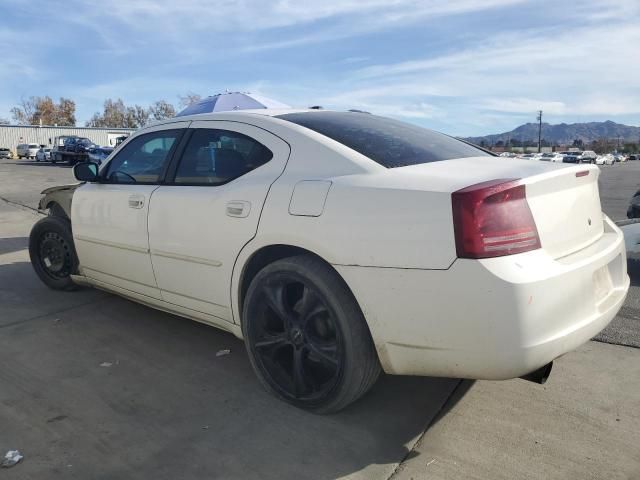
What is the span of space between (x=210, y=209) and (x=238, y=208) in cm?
24

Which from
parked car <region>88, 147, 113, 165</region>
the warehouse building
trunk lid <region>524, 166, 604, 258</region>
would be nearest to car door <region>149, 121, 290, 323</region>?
trunk lid <region>524, 166, 604, 258</region>

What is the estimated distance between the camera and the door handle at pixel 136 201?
356 cm

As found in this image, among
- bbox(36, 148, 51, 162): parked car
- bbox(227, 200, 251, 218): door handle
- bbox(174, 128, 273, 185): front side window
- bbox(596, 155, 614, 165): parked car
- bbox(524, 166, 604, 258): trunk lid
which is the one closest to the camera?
bbox(524, 166, 604, 258): trunk lid

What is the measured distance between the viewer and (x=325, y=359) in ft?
8.59

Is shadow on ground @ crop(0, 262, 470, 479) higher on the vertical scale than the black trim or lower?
lower

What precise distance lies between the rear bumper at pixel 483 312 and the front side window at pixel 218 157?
966mm

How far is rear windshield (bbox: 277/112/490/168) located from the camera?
2752mm

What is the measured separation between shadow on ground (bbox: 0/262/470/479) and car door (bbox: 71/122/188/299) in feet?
1.64

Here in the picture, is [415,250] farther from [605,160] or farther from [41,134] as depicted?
[605,160]

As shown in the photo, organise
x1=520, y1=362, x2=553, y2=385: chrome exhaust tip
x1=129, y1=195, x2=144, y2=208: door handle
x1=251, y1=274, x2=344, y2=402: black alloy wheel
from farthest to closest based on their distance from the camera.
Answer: x1=129, y1=195, x2=144, y2=208: door handle, x1=251, y1=274, x2=344, y2=402: black alloy wheel, x1=520, y1=362, x2=553, y2=385: chrome exhaust tip

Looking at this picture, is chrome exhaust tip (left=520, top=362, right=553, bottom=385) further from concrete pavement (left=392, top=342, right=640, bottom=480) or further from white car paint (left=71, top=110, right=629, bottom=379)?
concrete pavement (left=392, top=342, right=640, bottom=480)

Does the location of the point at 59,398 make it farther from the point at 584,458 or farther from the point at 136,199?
the point at 584,458

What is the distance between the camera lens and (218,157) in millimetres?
3232

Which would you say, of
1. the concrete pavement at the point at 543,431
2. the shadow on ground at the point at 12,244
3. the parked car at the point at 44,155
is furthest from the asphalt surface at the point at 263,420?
the parked car at the point at 44,155
